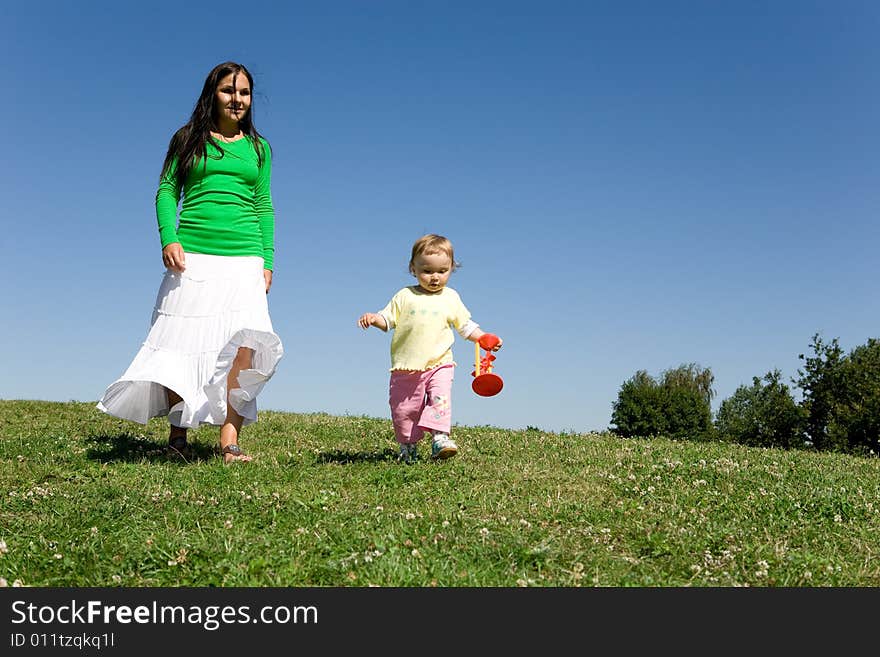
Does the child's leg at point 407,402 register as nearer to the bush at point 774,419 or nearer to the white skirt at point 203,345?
the white skirt at point 203,345

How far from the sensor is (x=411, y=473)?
9.16 metres

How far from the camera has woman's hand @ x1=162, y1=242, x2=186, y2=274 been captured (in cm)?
1012

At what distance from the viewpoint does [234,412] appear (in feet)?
34.6

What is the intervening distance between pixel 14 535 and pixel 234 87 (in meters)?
6.01

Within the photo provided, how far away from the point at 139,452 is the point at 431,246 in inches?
201

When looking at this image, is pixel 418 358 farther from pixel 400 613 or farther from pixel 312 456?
pixel 400 613

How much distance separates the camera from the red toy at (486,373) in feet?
33.8

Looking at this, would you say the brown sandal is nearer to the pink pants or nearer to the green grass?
the green grass

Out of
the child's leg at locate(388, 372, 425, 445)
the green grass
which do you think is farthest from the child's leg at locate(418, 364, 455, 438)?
the green grass

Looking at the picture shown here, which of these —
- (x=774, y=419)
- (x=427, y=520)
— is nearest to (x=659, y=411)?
(x=774, y=419)

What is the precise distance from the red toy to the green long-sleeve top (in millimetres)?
3204

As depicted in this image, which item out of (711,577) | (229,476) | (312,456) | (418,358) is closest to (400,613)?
(711,577)

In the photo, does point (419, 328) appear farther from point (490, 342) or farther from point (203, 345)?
point (203, 345)

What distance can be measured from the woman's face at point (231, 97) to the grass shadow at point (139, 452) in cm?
A: 448
